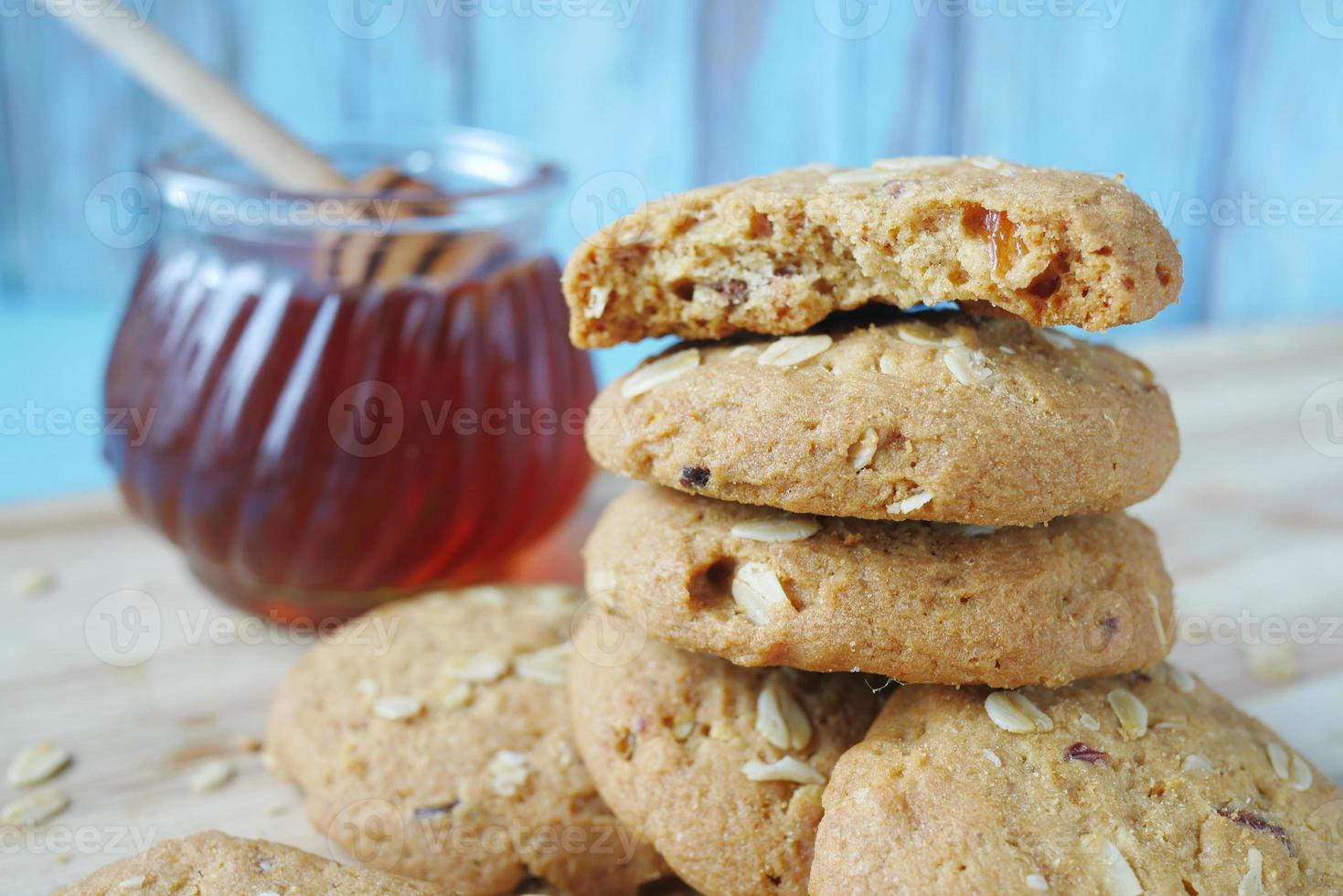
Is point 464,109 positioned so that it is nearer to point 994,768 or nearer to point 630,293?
point 630,293

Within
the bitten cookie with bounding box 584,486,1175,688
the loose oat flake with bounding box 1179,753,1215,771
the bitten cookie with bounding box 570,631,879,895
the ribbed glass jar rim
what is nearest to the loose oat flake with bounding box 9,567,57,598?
the ribbed glass jar rim

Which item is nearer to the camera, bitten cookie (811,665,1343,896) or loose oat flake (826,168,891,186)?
bitten cookie (811,665,1343,896)

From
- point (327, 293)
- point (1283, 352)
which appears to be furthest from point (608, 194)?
point (1283, 352)

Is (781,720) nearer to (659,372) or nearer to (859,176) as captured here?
(659,372)

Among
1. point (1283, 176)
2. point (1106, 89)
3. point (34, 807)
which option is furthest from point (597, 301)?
point (1283, 176)

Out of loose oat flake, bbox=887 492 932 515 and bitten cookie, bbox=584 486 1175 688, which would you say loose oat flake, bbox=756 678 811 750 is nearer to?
bitten cookie, bbox=584 486 1175 688

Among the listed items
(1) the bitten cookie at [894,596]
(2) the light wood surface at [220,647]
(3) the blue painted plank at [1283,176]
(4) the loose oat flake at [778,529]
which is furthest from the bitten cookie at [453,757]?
(3) the blue painted plank at [1283,176]

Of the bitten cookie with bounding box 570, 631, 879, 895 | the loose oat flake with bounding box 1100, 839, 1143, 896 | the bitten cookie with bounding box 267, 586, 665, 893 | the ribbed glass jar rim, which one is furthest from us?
the ribbed glass jar rim
